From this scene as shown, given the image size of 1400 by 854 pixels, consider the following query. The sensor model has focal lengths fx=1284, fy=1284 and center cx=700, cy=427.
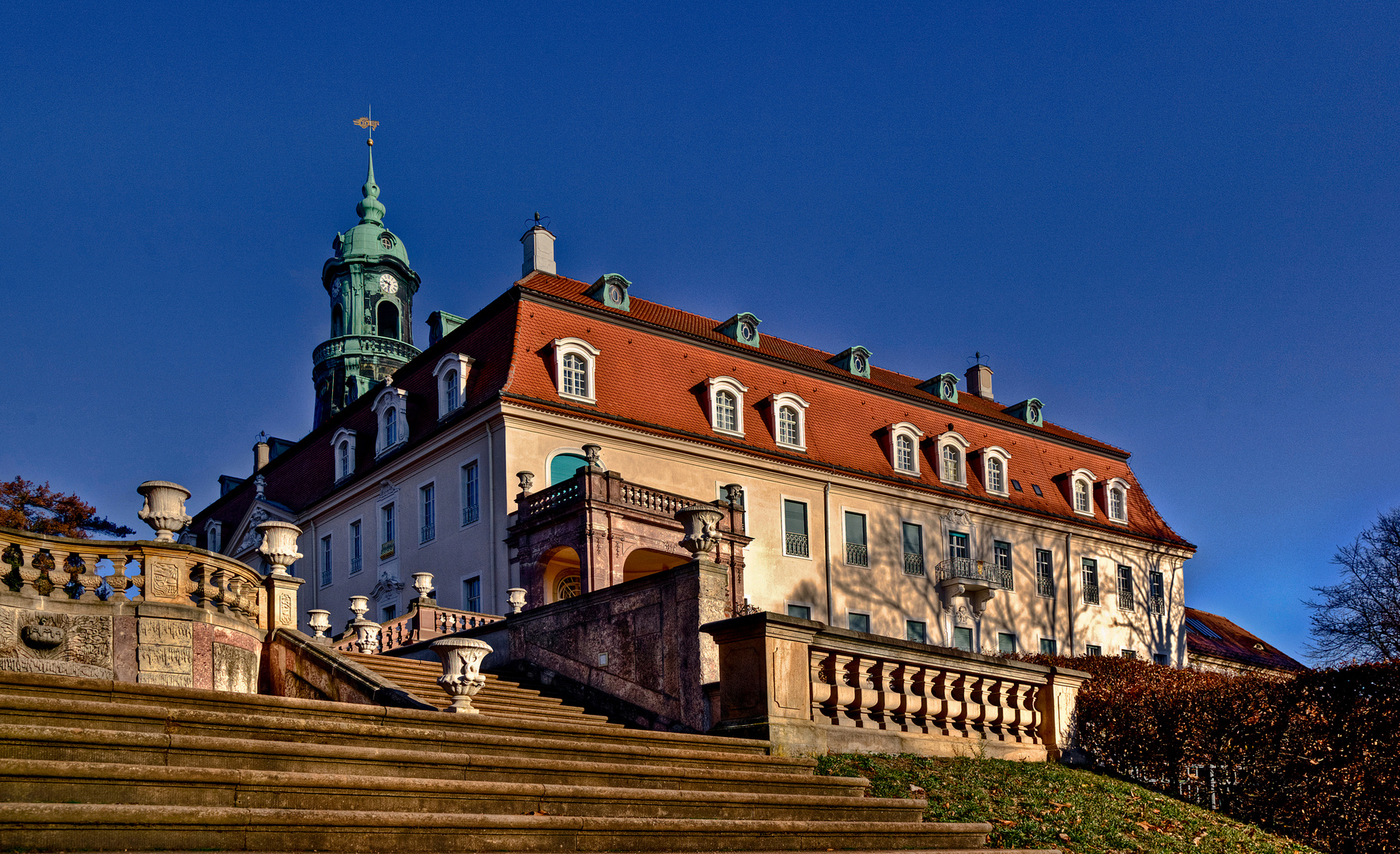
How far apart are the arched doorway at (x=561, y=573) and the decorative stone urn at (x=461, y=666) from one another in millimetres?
16147

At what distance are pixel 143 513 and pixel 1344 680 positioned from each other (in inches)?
557

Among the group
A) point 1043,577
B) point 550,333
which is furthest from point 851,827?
point 1043,577

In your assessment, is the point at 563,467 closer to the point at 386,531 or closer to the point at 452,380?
the point at 452,380

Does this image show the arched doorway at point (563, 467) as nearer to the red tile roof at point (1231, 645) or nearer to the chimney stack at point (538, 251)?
the chimney stack at point (538, 251)

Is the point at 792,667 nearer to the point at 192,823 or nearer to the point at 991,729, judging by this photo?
the point at 991,729

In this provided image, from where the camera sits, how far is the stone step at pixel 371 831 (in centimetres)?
545

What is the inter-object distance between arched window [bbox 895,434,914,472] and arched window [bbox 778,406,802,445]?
389 cm

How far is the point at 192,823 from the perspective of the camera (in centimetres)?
576

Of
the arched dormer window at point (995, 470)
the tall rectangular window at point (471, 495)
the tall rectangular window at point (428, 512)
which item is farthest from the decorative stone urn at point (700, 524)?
the arched dormer window at point (995, 470)

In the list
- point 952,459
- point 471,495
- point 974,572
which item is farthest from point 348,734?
point 952,459

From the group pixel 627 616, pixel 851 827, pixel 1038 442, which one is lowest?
pixel 851 827

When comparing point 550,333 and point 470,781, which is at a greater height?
point 550,333

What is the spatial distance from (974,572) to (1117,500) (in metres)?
9.05

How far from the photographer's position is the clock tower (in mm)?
50562
